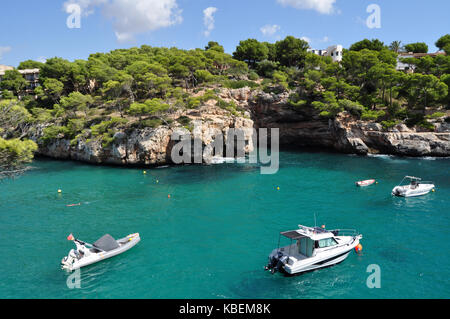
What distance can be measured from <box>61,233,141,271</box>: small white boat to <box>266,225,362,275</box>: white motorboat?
1080 centimetres

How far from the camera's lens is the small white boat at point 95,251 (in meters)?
19.1

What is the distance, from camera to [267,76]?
3041 inches

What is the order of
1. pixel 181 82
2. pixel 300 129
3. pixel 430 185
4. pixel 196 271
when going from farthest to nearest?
pixel 181 82 < pixel 300 129 < pixel 430 185 < pixel 196 271

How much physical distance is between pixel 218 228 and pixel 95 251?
978cm

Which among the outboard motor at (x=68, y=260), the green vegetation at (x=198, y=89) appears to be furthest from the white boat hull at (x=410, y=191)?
the outboard motor at (x=68, y=260)

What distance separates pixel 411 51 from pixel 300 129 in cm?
5272

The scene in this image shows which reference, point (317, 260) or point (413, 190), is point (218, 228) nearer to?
point (317, 260)

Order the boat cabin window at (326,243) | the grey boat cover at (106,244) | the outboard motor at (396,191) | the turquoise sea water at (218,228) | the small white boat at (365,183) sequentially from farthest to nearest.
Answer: the small white boat at (365,183)
the outboard motor at (396,191)
the grey boat cover at (106,244)
the boat cabin window at (326,243)
the turquoise sea water at (218,228)

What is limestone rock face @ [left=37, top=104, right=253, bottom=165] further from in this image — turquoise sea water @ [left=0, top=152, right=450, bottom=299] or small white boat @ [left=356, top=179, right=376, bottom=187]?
small white boat @ [left=356, top=179, right=376, bottom=187]

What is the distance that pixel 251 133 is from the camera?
2127 inches

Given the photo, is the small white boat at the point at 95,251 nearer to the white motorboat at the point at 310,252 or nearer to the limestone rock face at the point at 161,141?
the white motorboat at the point at 310,252

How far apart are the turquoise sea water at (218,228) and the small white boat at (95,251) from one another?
57 centimetres

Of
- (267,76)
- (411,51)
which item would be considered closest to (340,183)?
(267,76)
